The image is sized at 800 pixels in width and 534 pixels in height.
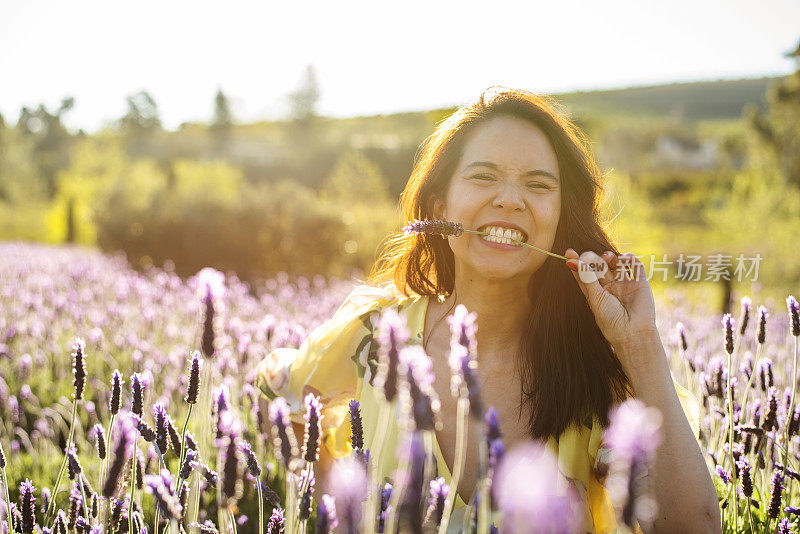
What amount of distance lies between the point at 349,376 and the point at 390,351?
1750 millimetres

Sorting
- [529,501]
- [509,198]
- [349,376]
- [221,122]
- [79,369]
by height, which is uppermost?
[221,122]

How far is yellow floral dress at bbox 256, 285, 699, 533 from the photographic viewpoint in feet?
7.44

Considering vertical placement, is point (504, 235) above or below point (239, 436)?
above

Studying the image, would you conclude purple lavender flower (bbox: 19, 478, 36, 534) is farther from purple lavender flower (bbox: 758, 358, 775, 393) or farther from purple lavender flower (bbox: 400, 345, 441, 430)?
purple lavender flower (bbox: 758, 358, 775, 393)

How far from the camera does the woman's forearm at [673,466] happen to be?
1.93 m

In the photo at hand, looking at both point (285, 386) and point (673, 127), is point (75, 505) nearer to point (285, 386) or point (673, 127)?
point (285, 386)

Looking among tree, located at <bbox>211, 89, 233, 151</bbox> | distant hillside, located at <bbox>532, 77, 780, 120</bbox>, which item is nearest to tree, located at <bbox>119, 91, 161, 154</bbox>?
tree, located at <bbox>211, 89, 233, 151</bbox>

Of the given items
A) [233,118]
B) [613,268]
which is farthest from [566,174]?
[233,118]

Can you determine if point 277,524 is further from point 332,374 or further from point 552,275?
point 552,275

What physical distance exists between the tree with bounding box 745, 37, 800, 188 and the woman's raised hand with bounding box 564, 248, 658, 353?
2955 centimetres

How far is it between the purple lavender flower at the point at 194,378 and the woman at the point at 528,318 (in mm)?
1090

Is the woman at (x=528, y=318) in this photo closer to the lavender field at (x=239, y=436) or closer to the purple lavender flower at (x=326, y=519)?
the lavender field at (x=239, y=436)

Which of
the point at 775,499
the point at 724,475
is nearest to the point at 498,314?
the point at 724,475

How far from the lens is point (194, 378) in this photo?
1.32 meters
